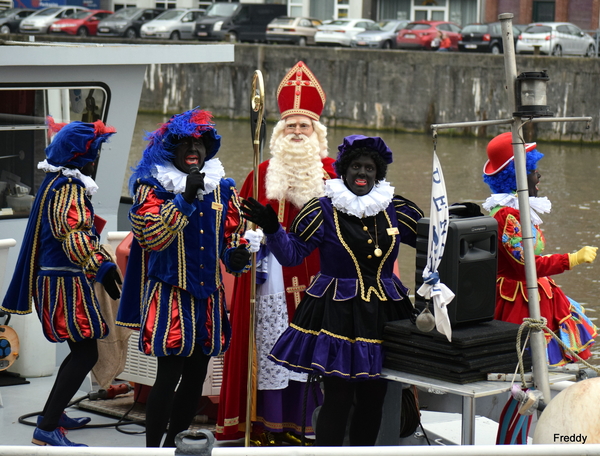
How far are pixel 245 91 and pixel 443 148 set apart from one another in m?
6.09

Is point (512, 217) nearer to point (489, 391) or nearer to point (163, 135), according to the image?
point (489, 391)

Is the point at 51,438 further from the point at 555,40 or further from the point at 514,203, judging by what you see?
the point at 555,40

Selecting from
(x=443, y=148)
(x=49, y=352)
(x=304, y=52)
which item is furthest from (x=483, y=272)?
(x=304, y=52)

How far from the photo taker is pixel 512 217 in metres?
4.26

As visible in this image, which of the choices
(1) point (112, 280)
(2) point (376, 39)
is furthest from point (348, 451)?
(2) point (376, 39)

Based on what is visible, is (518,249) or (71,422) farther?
(71,422)

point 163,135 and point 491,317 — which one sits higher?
point 163,135

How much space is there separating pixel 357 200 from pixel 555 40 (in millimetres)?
22055

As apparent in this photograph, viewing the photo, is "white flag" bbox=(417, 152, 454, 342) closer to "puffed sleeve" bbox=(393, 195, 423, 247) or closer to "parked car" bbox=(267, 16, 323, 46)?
"puffed sleeve" bbox=(393, 195, 423, 247)

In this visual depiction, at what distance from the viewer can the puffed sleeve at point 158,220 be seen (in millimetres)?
3768

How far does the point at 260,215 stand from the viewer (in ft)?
12.3

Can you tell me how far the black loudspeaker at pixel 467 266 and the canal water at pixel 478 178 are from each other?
610cm

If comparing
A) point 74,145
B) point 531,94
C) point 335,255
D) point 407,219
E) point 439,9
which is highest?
point 531,94

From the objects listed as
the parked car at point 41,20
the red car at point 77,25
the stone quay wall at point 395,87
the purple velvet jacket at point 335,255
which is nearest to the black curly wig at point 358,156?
the purple velvet jacket at point 335,255
